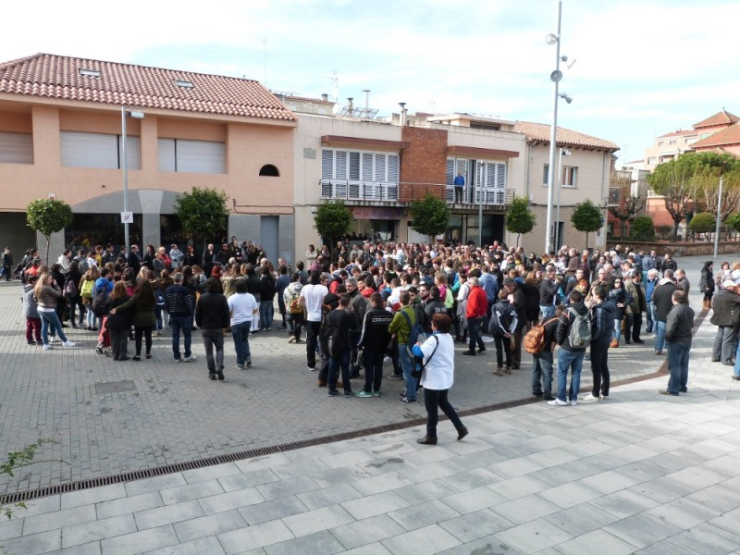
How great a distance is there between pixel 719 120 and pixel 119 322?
75.3 metres

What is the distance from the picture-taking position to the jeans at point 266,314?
46.3 ft

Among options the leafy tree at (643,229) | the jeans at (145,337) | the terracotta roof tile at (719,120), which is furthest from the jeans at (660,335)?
the terracotta roof tile at (719,120)

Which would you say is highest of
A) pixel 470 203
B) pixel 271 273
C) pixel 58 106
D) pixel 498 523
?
pixel 58 106

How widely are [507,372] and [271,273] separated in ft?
19.9

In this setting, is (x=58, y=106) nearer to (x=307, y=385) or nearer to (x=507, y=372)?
(x=307, y=385)

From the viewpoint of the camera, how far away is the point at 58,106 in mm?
21219

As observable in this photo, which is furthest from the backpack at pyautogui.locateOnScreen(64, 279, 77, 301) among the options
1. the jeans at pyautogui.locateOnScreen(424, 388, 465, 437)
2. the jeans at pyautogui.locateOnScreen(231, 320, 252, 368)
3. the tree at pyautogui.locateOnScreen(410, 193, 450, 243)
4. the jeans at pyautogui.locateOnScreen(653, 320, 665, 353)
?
the tree at pyautogui.locateOnScreen(410, 193, 450, 243)

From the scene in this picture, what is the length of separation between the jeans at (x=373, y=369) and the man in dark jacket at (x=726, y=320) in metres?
6.82

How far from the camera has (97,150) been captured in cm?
2261

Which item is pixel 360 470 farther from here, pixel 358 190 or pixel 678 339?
pixel 358 190

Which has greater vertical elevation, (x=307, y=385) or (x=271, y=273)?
(x=271, y=273)

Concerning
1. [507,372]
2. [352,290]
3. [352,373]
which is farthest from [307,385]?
[507,372]

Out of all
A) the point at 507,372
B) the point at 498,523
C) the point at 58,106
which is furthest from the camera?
the point at 58,106

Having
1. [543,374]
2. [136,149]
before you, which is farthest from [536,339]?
[136,149]
